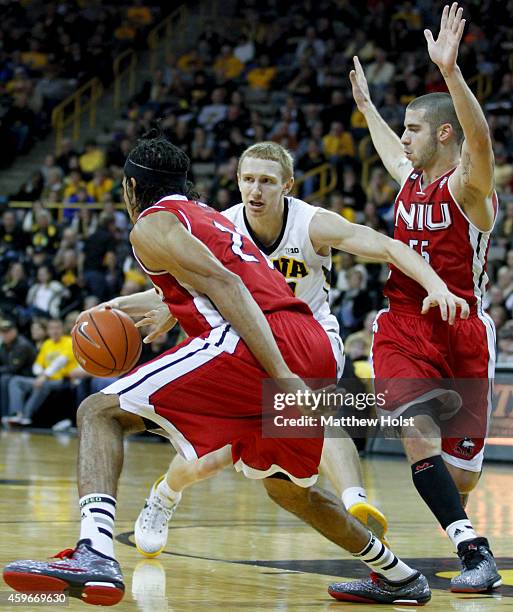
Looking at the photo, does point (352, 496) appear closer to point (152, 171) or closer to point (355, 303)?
point (152, 171)

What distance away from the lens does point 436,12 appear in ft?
69.4

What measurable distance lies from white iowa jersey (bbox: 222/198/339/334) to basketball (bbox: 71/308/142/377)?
0.93 m

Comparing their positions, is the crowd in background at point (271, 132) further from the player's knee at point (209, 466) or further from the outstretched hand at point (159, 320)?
the outstretched hand at point (159, 320)

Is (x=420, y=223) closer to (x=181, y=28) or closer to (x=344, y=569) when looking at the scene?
(x=344, y=569)

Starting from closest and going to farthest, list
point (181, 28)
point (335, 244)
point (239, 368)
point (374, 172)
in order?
point (239, 368) < point (335, 244) < point (374, 172) < point (181, 28)

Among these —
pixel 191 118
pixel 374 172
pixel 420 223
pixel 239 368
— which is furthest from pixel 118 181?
pixel 239 368

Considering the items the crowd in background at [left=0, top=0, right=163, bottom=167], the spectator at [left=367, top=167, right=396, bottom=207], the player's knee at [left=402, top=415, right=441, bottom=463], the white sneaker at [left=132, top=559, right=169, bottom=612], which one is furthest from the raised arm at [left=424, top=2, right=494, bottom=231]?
the crowd in background at [left=0, top=0, right=163, bottom=167]

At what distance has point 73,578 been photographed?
388 centimetres

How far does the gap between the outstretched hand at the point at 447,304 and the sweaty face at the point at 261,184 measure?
116cm

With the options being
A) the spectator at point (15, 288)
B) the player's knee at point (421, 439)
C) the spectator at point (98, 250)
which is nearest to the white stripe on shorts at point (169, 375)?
the player's knee at point (421, 439)

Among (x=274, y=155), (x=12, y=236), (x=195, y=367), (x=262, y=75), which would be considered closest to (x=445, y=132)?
(x=274, y=155)

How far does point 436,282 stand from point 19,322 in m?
12.8

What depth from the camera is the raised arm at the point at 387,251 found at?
15.5ft

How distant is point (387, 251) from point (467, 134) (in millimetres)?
689
